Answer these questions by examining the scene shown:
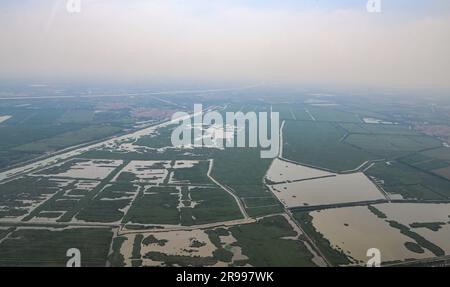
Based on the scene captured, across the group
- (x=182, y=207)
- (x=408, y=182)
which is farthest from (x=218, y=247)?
(x=408, y=182)

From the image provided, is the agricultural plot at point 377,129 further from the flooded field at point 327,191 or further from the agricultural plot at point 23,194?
the agricultural plot at point 23,194

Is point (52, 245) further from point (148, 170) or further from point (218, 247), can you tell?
point (148, 170)

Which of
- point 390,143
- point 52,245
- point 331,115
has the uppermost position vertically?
point 331,115

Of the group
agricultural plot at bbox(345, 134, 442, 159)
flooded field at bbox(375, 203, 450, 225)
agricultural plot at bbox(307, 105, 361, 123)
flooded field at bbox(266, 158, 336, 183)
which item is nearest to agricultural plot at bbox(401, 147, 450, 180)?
agricultural plot at bbox(345, 134, 442, 159)

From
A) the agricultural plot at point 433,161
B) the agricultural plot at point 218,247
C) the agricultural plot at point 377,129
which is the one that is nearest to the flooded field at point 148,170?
the agricultural plot at point 218,247

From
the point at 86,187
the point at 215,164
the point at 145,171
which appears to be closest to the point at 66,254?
the point at 86,187

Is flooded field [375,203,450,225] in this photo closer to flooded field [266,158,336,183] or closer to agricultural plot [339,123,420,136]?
flooded field [266,158,336,183]
